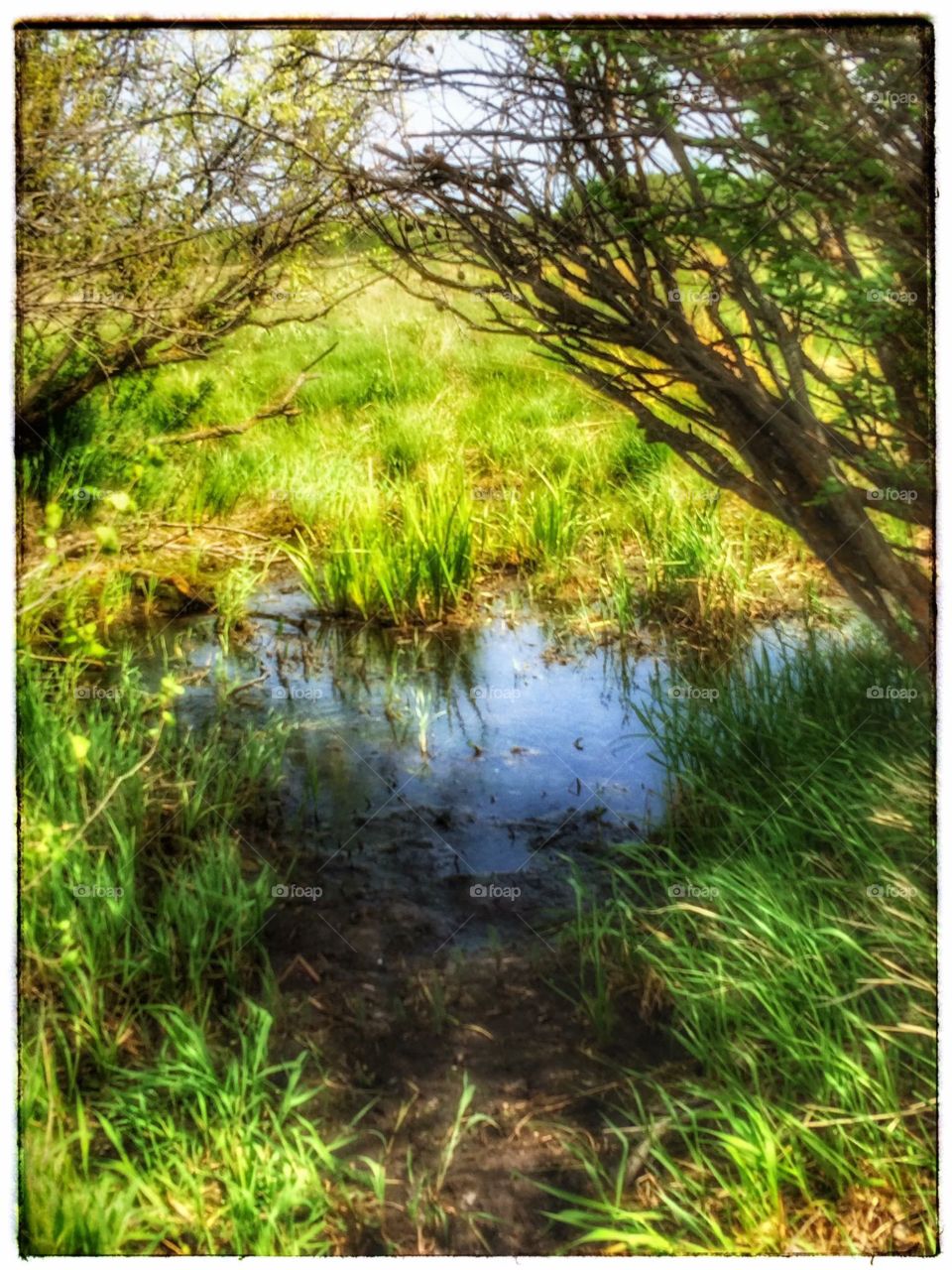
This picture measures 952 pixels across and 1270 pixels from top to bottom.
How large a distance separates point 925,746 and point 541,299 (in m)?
1.41

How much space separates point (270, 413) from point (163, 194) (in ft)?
1.89

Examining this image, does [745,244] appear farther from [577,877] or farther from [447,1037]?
[447,1037]

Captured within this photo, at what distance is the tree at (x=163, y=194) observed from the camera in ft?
8.02

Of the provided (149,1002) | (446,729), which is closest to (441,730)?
(446,729)

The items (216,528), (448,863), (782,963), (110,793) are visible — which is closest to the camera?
(782,963)

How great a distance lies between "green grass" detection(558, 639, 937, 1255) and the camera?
2076 mm

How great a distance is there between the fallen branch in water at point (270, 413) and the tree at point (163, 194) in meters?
0.15

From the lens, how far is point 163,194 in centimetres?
253

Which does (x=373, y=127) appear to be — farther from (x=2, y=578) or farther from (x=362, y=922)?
(x=362, y=922)

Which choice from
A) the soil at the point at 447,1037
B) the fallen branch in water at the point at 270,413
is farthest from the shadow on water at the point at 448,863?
the fallen branch in water at the point at 270,413

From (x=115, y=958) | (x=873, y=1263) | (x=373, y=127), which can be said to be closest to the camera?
(x=873, y=1263)

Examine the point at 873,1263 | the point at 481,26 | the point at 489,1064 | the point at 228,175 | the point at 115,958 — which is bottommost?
the point at 873,1263

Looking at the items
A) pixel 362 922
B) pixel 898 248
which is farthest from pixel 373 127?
pixel 362 922

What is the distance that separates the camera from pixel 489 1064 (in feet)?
7.26
